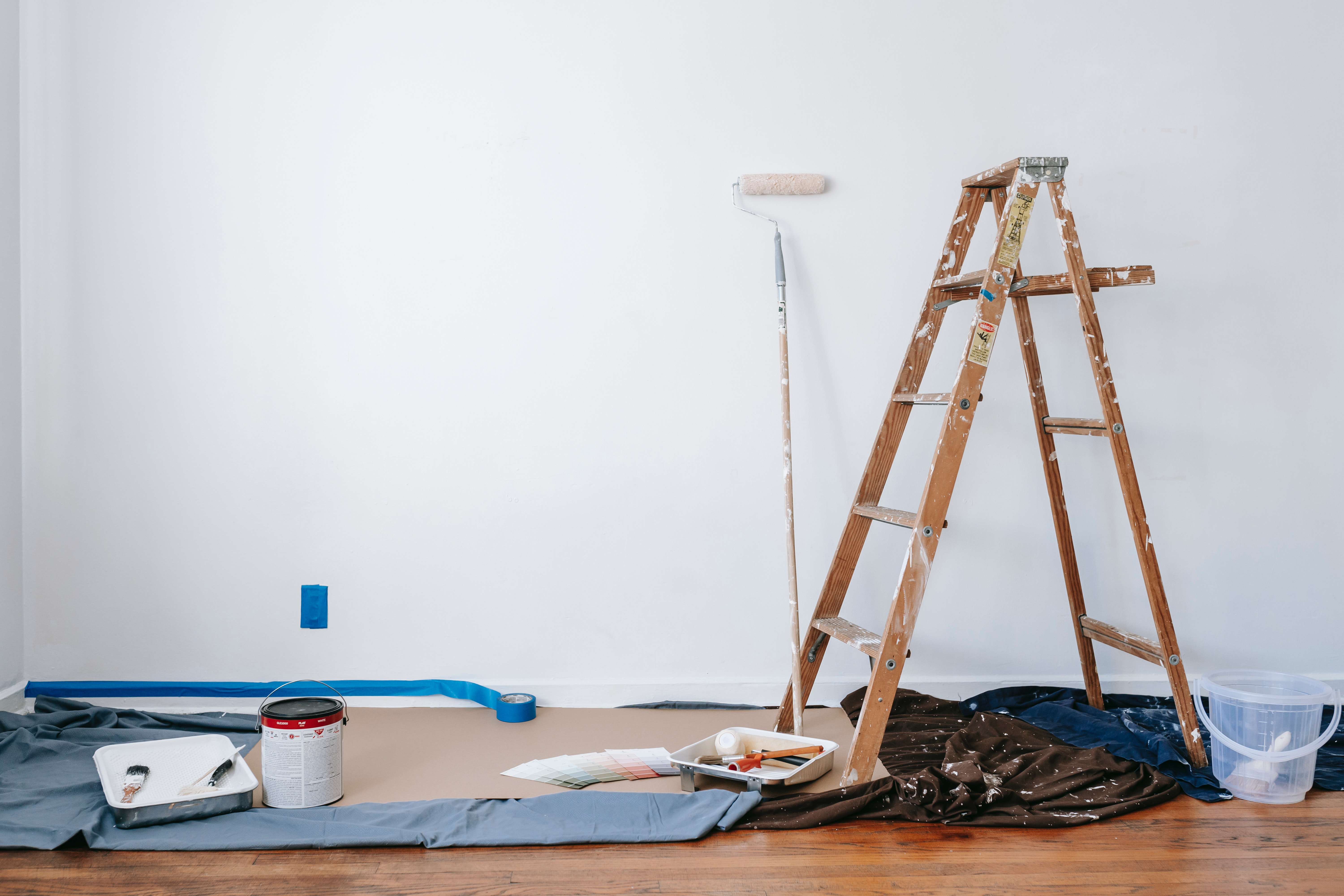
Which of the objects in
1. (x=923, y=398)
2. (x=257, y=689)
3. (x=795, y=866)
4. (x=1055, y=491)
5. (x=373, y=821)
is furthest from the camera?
(x=257, y=689)

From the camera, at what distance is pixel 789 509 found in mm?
2176

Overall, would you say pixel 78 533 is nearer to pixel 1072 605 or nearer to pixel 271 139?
pixel 271 139

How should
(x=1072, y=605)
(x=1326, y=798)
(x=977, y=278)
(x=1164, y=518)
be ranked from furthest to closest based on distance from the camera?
(x=1164, y=518)
(x=1072, y=605)
(x=977, y=278)
(x=1326, y=798)

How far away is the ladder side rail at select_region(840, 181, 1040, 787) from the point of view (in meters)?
→ 1.81

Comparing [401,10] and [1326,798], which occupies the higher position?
[401,10]

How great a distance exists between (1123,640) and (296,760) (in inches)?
75.7

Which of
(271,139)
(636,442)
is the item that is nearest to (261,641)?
(636,442)

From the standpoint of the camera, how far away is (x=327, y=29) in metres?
2.37

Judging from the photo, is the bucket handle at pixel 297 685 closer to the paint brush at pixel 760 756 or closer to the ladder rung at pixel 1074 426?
the paint brush at pixel 760 756

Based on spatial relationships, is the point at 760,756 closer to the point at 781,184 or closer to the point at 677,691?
the point at 677,691

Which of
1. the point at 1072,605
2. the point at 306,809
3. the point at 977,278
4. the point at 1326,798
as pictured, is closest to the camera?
the point at 306,809

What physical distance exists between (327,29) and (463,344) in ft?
3.13

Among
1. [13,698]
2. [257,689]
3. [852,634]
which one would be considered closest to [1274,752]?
[852,634]

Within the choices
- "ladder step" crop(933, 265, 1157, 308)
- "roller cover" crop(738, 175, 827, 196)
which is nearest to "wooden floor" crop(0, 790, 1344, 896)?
"ladder step" crop(933, 265, 1157, 308)
